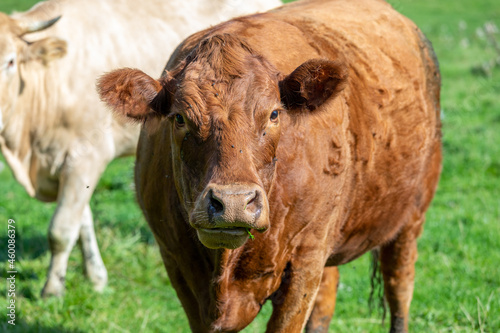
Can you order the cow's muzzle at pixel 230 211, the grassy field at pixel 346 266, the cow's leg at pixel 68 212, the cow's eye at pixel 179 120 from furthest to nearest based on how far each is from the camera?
the cow's leg at pixel 68 212 → the grassy field at pixel 346 266 → the cow's eye at pixel 179 120 → the cow's muzzle at pixel 230 211

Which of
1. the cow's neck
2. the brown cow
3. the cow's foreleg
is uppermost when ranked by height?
the brown cow

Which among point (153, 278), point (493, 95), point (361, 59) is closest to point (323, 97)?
point (361, 59)

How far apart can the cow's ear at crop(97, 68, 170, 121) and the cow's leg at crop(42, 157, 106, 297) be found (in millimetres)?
2831

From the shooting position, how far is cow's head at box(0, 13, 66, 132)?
568 cm

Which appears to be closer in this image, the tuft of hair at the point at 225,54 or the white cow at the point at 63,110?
the tuft of hair at the point at 225,54

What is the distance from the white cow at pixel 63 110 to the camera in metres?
5.85

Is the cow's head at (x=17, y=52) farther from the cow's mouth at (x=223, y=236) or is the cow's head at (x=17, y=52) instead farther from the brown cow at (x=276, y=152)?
the cow's mouth at (x=223, y=236)

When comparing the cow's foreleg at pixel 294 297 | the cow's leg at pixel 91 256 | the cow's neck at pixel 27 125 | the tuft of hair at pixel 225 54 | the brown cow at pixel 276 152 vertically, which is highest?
the tuft of hair at pixel 225 54

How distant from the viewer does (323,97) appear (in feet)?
10.4

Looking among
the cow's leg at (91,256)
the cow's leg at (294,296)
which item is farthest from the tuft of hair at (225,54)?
the cow's leg at (91,256)

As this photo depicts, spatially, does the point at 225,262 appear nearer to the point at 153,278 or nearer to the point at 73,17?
the point at 153,278

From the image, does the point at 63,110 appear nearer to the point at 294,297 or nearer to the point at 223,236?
the point at 294,297

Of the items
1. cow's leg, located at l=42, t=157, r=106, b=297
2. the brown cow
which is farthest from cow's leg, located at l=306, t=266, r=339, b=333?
cow's leg, located at l=42, t=157, r=106, b=297

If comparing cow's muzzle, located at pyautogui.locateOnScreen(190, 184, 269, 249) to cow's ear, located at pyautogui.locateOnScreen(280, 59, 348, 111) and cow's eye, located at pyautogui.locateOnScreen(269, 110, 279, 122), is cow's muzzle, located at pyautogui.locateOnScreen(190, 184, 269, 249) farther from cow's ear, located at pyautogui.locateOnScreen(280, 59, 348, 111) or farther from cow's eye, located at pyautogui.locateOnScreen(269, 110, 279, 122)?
cow's ear, located at pyautogui.locateOnScreen(280, 59, 348, 111)
